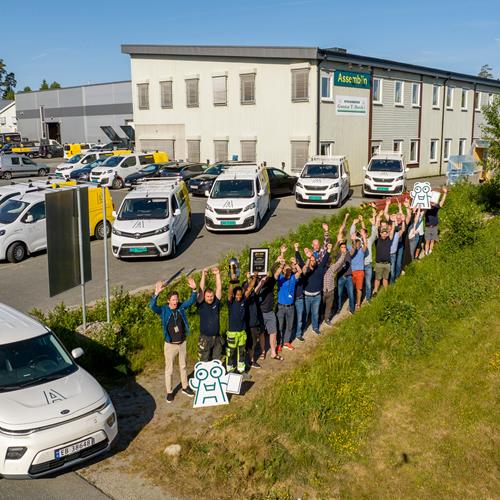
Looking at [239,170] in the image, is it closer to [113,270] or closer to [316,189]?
[316,189]

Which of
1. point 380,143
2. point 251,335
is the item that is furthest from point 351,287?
point 380,143

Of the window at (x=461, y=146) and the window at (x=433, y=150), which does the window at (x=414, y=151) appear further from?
the window at (x=461, y=146)

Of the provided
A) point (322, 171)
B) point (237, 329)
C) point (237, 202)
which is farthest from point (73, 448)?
point (322, 171)

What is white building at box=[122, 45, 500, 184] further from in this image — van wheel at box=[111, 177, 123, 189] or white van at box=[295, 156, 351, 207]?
van wheel at box=[111, 177, 123, 189]

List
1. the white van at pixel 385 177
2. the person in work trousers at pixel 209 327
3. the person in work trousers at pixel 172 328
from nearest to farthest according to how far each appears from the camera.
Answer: the person in work trousers at pixel 172 328
the person in work trousers at pixel 209 327
the white van at pixel 385 177

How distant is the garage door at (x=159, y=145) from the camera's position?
38.4 meters

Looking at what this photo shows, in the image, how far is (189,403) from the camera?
9.59 meters

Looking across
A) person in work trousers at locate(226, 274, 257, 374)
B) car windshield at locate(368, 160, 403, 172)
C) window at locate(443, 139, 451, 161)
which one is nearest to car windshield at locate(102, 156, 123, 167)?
car windshield at locate(368, 160, 403, 172)

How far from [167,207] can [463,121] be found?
33863 mm

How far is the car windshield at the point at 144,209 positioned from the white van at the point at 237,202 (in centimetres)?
262

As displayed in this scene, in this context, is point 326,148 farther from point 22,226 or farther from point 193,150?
point 22,226

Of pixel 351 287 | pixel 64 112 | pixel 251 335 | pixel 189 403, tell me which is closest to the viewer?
pixel 189 403

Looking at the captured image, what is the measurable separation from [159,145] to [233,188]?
18.8 metres

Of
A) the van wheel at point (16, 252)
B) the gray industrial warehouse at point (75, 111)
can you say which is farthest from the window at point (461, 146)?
the van wheel at point (16, 252)
